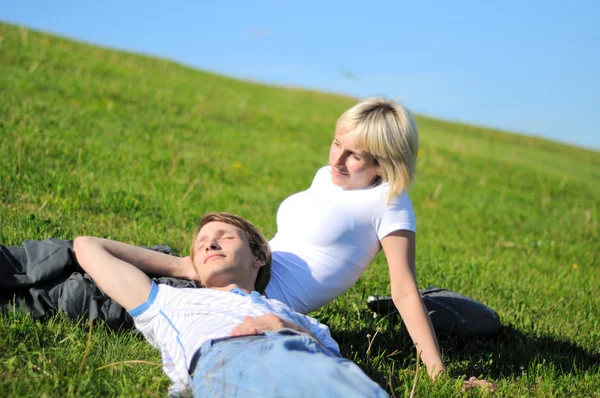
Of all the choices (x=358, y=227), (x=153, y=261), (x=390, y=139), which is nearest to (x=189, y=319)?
(x=153, y=261)

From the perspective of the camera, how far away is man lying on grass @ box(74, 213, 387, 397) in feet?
7.72

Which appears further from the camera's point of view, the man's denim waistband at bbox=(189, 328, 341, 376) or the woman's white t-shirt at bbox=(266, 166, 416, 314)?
the woman's white t-shirt at bbox=(266, 166, 416, 314)

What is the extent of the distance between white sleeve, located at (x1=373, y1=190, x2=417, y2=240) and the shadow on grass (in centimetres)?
73

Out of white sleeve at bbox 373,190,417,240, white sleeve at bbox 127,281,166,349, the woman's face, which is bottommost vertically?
white sleeve at bbox 127,281,166,349

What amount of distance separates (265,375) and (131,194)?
4.43 meters

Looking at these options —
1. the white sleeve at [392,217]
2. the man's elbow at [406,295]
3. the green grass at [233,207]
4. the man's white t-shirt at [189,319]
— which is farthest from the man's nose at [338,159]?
the green grass at [233,207]

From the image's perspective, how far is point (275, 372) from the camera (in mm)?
2355

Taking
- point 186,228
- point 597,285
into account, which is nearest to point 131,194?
point 186,228

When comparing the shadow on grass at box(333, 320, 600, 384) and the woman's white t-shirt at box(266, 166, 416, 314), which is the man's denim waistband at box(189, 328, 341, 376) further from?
the shadow on grass at box(333, 320, 600, 384)

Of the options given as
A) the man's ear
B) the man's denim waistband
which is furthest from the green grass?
the man's ear

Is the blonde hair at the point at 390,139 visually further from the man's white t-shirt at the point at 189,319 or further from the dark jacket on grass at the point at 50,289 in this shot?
the dark jacket on grass at the point at 50,289

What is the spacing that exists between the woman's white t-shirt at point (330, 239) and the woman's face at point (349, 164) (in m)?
0.07

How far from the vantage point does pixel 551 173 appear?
1675 cm

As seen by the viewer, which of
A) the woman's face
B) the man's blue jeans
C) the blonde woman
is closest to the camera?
the man's blue jeans
